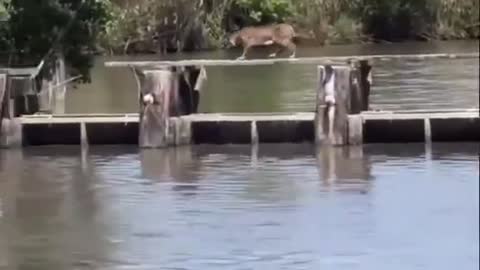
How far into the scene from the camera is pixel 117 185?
51.1ft

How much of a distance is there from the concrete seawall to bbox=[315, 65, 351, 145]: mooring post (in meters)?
0.18

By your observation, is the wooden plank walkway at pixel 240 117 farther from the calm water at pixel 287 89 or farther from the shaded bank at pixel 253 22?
the shaded bank at pixel 253 22

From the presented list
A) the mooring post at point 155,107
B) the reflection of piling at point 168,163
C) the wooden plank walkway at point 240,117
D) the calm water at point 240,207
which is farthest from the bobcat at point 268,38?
the reflection of piling at point 168,163

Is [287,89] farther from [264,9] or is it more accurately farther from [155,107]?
[264,9]

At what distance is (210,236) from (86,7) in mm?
9682

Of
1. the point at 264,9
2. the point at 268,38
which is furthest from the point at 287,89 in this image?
the point at 264,9

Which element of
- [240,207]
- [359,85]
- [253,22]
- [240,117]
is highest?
[253,22]

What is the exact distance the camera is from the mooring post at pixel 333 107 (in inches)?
733

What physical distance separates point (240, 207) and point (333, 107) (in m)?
5.35

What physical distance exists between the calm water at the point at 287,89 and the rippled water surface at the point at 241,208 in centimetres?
351

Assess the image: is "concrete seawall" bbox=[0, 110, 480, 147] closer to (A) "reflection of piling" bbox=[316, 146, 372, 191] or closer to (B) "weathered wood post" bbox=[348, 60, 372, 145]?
(B) "weathered wood post" bbox=[348, 60, 372, 145]

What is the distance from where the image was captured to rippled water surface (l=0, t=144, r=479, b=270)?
433 inches

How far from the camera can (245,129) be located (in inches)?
767

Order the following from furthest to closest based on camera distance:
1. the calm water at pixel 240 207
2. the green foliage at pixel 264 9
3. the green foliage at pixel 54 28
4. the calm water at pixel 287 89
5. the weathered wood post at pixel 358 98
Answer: the green foliage at pixel 264 9
the calm water at pixel 287 89
the green foliage at pixel 54 28
the weathered wood post at pixel 358 98
the calm water at pixel 240 207
